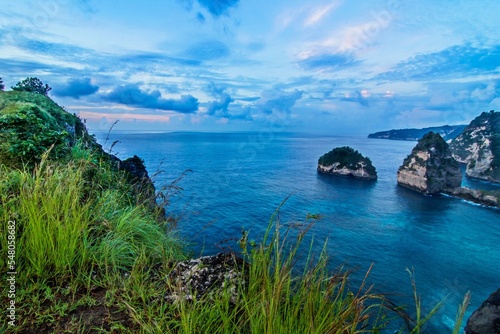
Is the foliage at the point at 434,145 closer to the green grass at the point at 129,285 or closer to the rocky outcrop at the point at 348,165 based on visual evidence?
the rocky outcrop at the point at 348,165

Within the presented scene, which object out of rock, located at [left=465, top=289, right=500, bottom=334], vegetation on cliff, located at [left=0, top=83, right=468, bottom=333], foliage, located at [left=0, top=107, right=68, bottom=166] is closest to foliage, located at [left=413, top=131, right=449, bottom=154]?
rock, located at [left=465, top=289, right=500, bottom=334]

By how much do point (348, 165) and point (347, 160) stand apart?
7.35ft

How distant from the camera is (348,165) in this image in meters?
93.4

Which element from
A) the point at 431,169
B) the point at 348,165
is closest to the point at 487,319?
the point at 431,169

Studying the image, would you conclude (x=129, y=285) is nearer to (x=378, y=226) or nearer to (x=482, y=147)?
(x=378, y=226)

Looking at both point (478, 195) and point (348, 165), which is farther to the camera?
point (348, 165)

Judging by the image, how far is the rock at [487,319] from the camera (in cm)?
1584

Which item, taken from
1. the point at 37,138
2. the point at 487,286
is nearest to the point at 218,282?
the point at 37,138

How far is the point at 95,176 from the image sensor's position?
597 cm

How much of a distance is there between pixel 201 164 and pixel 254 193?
42423 millimetres

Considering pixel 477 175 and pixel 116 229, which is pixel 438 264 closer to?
pixel 116 229

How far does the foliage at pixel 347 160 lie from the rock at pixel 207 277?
96.3 m

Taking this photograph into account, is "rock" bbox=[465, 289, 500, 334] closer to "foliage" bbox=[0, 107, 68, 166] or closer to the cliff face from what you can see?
"foliage" bbox=[0, 107, 68, 166]

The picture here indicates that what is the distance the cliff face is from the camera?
99500 millimetres
